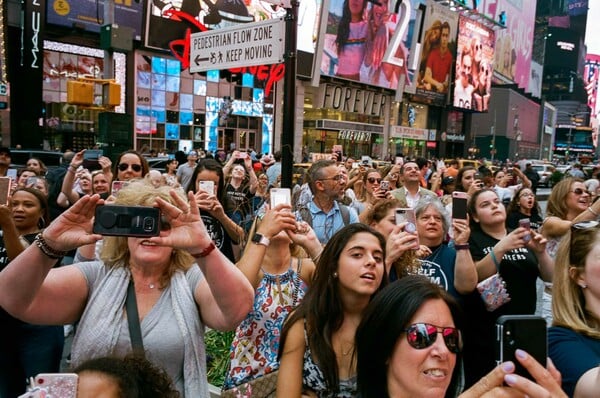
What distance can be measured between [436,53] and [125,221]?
48.4m

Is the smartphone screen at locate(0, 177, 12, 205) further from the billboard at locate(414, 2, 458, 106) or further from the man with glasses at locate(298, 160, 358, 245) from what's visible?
the billboard at locate(414, 2, 458, 106)

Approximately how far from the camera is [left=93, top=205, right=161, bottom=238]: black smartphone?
188cm

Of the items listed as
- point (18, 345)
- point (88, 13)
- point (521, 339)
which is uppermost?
point (88, 13)

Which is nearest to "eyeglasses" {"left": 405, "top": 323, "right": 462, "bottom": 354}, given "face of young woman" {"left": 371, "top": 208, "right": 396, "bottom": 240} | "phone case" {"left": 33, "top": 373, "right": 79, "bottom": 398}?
Answer: "phone case" {"left": 33, "top": 373, "right": 79, "bottom": 398}

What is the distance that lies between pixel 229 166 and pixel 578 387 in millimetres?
6392

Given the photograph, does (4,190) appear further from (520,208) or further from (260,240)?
(520,208)

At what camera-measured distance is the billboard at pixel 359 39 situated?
35906mm

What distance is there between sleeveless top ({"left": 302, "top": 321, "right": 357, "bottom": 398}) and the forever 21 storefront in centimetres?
3539

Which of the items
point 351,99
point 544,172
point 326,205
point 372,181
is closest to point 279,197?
point 326,205

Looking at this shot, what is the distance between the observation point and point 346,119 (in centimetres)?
4500

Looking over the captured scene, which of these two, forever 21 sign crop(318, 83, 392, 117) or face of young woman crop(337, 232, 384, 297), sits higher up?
forever 21 sign crop(318, 83, 392, 117)

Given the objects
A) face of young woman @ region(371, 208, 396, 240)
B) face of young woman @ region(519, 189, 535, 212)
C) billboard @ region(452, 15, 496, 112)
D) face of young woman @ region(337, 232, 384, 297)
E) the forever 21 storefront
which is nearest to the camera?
face of young woman @ region(337, 232, 384, 297)

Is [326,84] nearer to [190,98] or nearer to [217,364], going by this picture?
[190,98]

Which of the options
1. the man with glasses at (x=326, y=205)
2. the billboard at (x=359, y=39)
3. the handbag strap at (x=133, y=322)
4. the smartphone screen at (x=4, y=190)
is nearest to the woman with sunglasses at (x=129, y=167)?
the man with glasses at (x=326, y=205)
